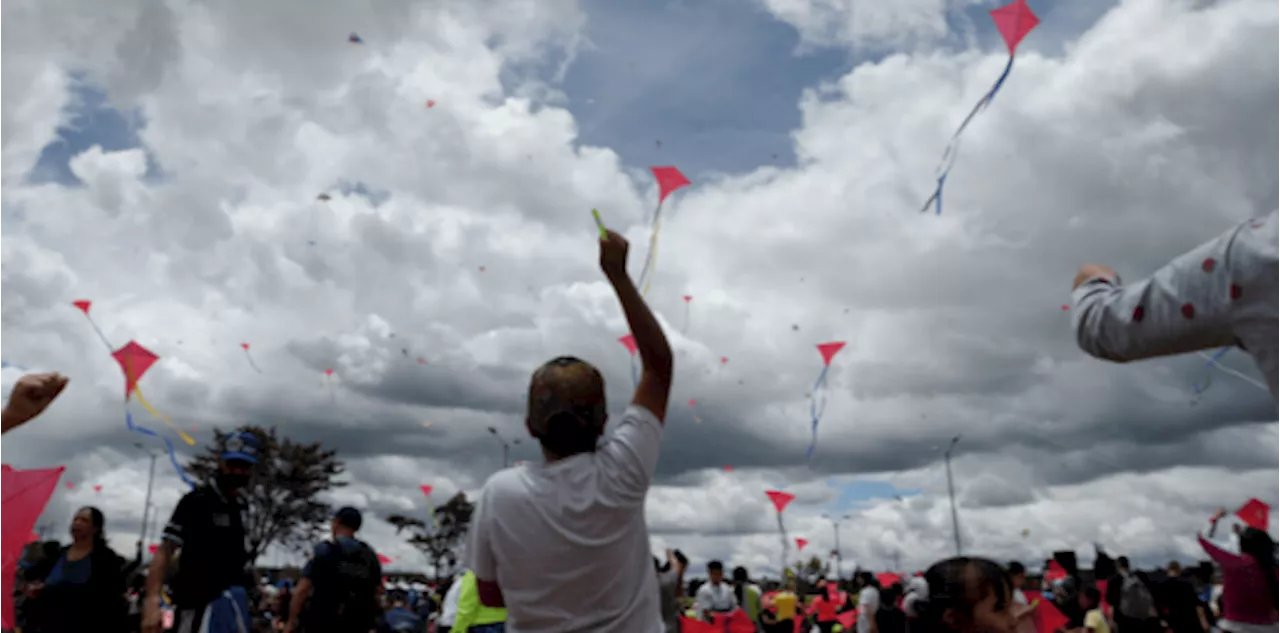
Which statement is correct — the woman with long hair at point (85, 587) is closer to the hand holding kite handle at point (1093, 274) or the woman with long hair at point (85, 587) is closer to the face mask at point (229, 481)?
the face mask at point (229, 481)

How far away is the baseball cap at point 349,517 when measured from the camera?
6145mm

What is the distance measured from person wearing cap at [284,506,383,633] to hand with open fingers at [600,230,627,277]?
171 inches

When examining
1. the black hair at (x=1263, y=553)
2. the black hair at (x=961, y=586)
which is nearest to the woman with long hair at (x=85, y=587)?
the black hair at (x=961, y=586)

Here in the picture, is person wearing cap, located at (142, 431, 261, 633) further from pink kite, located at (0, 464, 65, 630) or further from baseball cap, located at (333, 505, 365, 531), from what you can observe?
pink kite, located at (0, 464, 65, 630)

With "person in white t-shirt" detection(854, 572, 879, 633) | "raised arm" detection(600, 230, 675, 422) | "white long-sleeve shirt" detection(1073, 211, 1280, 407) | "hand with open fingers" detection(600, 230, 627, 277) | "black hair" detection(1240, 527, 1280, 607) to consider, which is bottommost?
"person in white t-shirt" detection(854, 572, 879, 633)

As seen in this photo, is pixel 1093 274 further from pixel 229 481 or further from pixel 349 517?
pixel 349 517

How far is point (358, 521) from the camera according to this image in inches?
243

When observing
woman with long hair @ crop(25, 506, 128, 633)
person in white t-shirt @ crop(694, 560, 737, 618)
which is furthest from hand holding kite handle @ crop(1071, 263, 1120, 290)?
person in white t-shirt @ crop(694, 560, 737, 618)

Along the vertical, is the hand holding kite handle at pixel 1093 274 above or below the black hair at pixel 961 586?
above

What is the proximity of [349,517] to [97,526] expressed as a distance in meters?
1.50

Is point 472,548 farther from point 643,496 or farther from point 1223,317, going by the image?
point 1223,317

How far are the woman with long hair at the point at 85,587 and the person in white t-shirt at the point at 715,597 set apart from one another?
21.3ft

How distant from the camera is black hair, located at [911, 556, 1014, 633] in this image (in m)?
2.66

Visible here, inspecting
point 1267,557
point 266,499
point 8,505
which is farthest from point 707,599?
point 266,499
